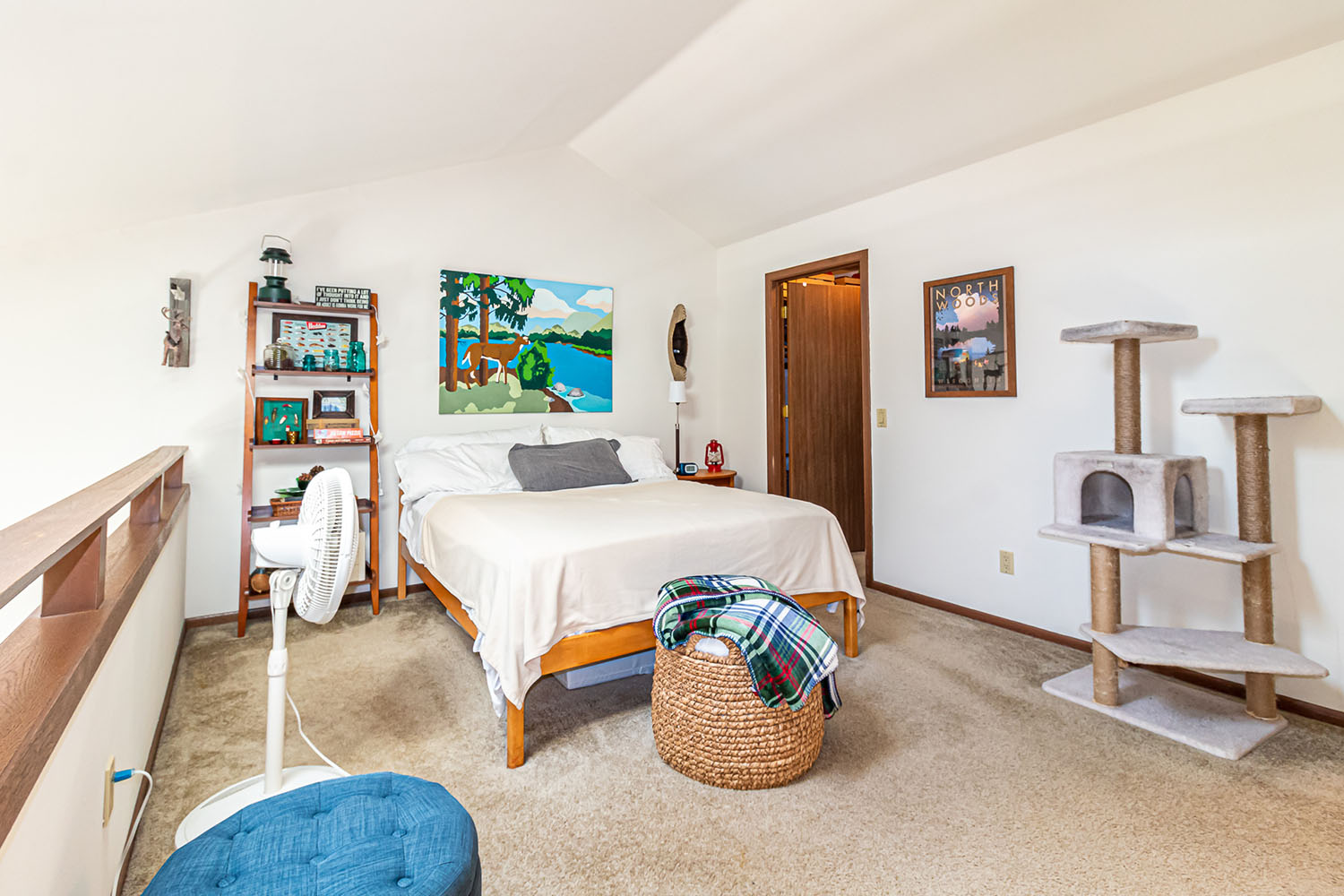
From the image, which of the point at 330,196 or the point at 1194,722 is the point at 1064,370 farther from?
the point at 330,196

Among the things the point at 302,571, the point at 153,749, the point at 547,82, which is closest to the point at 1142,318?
the point at 547,82

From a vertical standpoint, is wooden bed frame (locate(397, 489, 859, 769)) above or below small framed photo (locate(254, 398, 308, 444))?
below

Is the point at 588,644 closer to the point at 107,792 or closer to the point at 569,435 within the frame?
the point at 107,792

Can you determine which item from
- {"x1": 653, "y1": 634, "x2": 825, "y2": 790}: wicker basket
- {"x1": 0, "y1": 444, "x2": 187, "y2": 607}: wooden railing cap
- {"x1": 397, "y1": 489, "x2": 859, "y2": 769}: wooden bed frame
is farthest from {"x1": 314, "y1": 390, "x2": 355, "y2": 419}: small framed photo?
{"x1": 653, "y1": 634, "x2": 825, "y2": 790}: wicker basket

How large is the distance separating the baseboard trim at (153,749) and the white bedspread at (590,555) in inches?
36.2

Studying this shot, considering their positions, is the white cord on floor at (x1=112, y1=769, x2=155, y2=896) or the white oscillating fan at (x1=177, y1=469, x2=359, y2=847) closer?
the white cord on floor at (x1=112, y1=769, x2=155, y2=896)

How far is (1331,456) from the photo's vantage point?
2.22 metres

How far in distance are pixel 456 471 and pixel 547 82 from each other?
1939 millimetres

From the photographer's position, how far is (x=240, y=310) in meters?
3.30

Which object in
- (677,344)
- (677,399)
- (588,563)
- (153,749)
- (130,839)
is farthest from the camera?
(677,344)

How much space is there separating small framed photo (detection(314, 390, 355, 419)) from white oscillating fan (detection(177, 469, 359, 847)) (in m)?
2.05

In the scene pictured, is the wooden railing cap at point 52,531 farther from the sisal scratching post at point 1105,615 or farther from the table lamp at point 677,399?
the table lamp at point 677,399

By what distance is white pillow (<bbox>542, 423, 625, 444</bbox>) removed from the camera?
3.88m

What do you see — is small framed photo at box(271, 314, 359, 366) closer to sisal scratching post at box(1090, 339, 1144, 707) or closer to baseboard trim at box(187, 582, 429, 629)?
baseboard trim at box(187, 582, 429, 629)
